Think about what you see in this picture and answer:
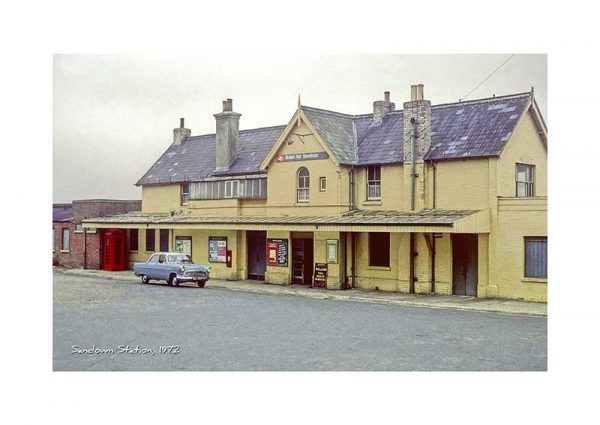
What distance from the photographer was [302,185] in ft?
102

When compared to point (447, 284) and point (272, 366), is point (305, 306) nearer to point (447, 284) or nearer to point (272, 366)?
point (447, 284)

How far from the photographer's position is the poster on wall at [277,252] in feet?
104

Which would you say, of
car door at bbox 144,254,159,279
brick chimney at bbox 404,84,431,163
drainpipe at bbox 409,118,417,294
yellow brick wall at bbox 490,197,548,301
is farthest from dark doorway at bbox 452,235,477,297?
car door at bbox 144,254,159,279

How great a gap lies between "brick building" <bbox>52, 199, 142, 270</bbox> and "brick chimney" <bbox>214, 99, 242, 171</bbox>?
19.6 feet

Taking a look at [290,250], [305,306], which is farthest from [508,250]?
[290,250]

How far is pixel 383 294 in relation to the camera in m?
27.7

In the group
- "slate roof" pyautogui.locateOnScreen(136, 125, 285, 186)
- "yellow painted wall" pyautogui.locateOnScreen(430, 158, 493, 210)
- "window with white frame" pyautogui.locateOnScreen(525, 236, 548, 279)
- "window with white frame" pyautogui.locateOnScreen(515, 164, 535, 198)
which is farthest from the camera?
"slate roof" pyautogui.locateOnScreen(136, 125, 285, 186)

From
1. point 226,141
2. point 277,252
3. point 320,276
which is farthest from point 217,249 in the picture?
point 226,141

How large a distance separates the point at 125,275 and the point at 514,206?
1816cm

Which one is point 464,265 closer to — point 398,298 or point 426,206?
point 426,206

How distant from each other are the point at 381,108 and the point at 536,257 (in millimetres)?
9430

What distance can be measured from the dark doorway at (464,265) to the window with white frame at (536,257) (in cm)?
226

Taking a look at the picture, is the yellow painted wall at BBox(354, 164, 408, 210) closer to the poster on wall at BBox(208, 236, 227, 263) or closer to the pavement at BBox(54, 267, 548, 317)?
the pavement at BBox(54, 267, 548, 317)

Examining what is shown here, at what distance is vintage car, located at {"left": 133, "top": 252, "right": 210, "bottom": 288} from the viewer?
96.8ft
